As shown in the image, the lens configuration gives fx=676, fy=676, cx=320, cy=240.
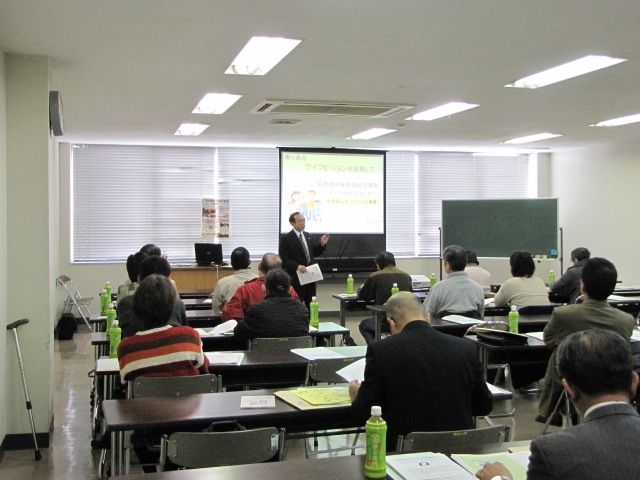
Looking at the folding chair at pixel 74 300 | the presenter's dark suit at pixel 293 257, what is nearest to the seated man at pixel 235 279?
the presenter's dark suit at pixel 293 257

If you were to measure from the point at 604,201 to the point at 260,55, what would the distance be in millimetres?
7820

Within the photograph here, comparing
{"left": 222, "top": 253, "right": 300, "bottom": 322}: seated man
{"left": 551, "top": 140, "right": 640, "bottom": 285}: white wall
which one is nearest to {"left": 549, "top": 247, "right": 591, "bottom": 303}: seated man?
{"left": 222, "top": 253, "right": 300, "bottom": 322}: seated man

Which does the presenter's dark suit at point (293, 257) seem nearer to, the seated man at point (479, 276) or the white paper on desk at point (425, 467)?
the seated man at point (479, 276)

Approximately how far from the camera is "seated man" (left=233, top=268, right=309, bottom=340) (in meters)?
4.70

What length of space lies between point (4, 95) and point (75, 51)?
0.57 metres

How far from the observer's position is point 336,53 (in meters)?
4.93

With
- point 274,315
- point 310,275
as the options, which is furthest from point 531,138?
point 274,315

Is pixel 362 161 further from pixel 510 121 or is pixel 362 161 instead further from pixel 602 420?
pixel 602 420

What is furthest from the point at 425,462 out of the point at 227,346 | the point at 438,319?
the point at 438,319

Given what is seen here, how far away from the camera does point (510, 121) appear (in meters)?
8.30

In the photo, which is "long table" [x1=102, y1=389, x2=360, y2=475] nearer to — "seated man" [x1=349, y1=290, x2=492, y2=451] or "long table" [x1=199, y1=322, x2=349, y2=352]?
"seated man" [x1=349, y1=290, x2=492, y2=451]

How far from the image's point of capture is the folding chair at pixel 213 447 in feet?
8.45

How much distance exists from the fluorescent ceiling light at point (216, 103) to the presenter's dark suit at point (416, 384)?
14.6 feet

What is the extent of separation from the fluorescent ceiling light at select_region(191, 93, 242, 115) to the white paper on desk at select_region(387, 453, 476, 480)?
16.2 feet
